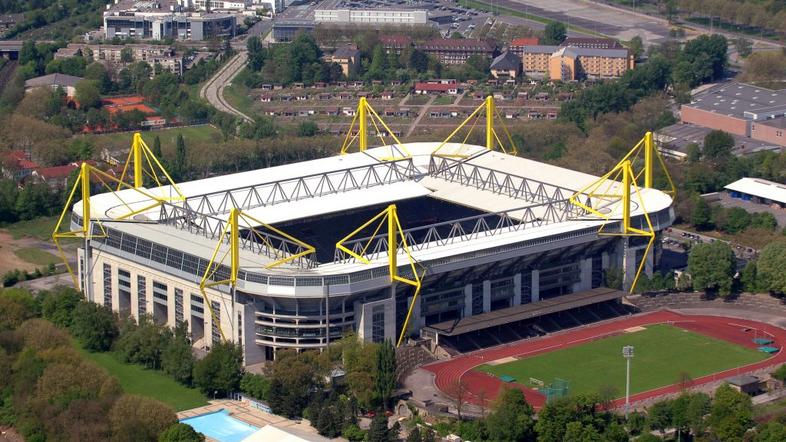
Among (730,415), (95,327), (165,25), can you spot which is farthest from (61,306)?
(165,25)

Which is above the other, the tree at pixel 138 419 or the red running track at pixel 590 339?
the tree at pixel 138 419

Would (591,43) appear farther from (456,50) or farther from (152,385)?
(152,385)

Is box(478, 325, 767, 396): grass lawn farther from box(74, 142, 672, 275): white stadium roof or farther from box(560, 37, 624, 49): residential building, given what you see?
box(560, 37, 624, 49): residential building

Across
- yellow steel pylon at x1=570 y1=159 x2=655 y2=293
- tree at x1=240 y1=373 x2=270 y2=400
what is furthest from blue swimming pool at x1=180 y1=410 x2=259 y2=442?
yellow steel pylon at x1=570 y1=159 x2=655 y2=293

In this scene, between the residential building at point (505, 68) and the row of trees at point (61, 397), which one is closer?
the row of trees at point (61, 397)

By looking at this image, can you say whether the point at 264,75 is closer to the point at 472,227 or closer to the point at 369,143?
the point at 369,143

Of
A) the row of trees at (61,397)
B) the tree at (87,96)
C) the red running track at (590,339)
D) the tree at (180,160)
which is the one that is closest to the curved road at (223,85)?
the tree at (87,96)

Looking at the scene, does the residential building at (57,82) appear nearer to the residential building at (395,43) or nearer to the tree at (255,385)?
the residential building at (395,43)
